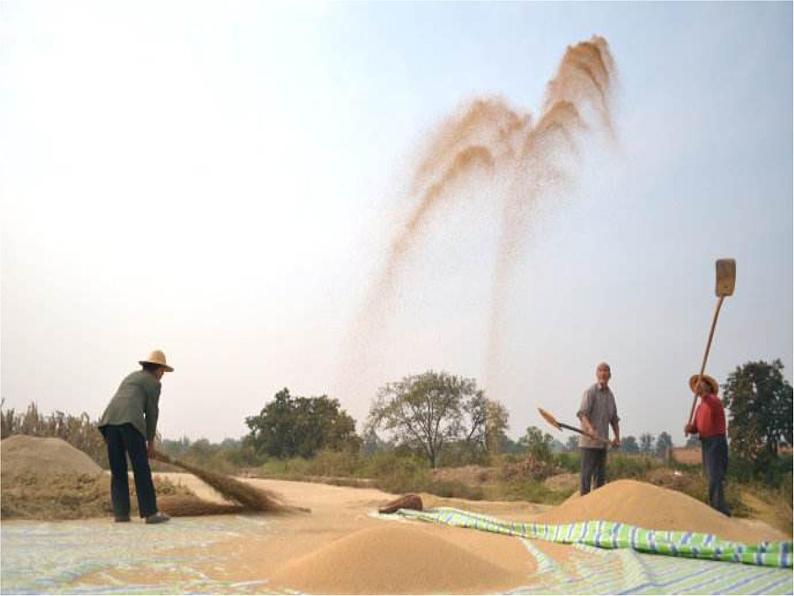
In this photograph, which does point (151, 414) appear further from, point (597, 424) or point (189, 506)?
point (597, 424)

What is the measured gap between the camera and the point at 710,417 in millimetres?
7406

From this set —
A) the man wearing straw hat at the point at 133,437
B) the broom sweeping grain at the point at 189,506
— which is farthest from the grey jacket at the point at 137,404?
the broom sweeping grain at the point at 189,506

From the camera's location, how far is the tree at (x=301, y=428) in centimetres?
1948

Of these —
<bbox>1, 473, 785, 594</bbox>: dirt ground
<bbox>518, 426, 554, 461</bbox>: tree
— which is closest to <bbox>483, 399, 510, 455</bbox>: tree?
Result: <bbox>518, 426, 554, 461</bbox>: tree

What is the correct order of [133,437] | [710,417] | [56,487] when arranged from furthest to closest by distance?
[56,487] → [710,417] → [133,437]

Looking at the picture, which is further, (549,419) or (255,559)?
(549,419)

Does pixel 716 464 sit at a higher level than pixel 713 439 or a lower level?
lower

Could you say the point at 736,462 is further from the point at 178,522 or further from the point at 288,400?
the point at 178,522

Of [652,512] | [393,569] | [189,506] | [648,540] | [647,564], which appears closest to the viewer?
[393,569]

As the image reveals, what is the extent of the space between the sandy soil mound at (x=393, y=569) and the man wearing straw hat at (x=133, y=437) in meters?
2.76

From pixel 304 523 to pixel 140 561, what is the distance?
2.66 meters

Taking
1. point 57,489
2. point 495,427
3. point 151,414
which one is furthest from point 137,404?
point 495,427

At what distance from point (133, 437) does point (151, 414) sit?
0.76 ft

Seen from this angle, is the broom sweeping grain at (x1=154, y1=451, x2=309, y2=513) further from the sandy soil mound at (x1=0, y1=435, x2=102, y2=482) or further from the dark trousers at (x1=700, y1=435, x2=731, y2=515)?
the dark trousers at (x1=700, y1=435, x2=731, y2=515)
